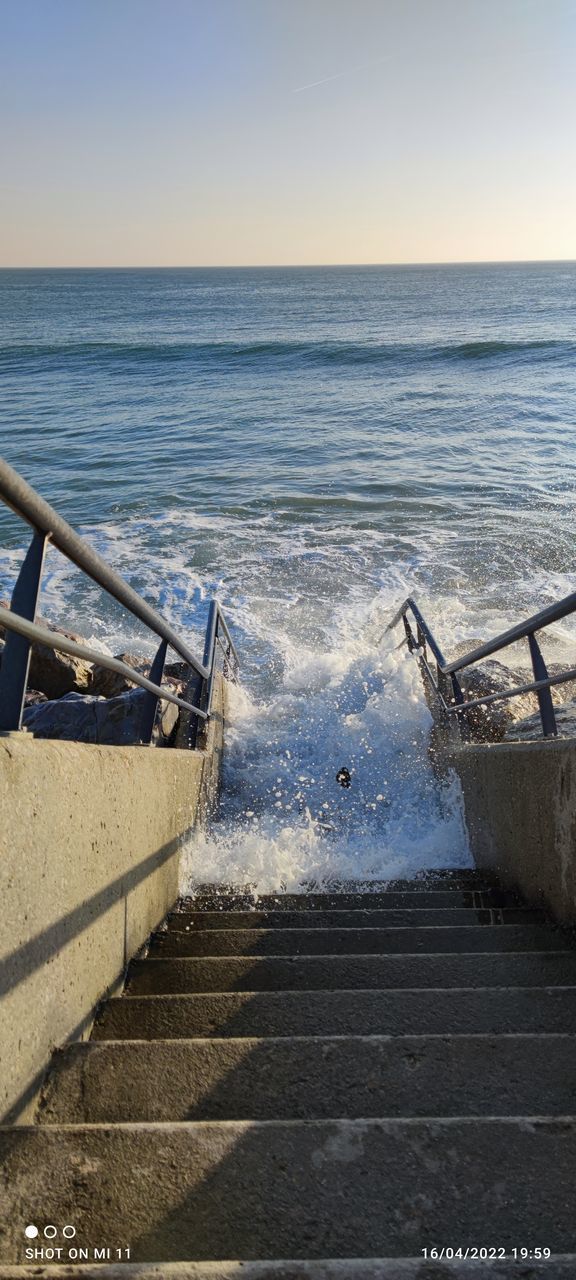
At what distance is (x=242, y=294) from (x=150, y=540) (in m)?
79.9

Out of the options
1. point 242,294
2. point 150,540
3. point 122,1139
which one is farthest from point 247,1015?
point 242,294

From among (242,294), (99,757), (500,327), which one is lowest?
(99,757)

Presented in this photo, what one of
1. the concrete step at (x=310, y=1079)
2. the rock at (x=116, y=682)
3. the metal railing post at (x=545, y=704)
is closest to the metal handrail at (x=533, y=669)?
the metal railing post at (x=545, y=704)

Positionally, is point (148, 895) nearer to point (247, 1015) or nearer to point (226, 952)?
point (226, 952)

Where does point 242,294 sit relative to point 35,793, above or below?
above

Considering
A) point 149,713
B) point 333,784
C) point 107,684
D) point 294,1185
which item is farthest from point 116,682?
point 294,1185

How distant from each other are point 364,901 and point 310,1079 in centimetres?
212

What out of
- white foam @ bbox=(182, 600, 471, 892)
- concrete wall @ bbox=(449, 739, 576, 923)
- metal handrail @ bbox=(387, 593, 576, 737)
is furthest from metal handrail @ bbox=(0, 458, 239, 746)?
white foam @ bbox=(182, 600, 471, 892)

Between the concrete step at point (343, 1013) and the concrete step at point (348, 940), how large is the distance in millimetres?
666

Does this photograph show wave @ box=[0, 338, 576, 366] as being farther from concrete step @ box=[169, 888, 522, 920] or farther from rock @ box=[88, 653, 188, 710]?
concrete step @ box=[169, 888, 522, 920]

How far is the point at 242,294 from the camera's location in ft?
283

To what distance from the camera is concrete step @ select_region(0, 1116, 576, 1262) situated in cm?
152

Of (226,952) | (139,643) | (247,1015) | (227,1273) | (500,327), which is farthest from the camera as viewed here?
(500,327)

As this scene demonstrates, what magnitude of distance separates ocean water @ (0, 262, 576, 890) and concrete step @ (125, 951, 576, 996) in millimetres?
1592
